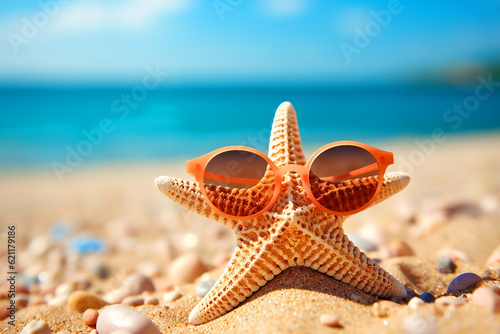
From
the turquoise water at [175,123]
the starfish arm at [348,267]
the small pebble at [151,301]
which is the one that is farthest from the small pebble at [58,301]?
the turquoise water at [175,123]

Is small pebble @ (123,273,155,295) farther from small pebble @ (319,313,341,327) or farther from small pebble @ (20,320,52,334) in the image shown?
small pebble @ (319,313,341,327)

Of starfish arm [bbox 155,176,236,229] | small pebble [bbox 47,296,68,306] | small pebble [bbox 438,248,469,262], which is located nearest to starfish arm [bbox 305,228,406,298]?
starfish arm [bbox 155,176,236,229]

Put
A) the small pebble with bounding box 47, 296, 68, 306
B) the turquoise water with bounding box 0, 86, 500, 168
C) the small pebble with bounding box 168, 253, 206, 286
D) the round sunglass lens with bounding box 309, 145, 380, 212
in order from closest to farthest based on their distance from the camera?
the round sunglass lens with bounding box 309, 145, 380, 212 < the small pebble with bounding box 47, 296, 68, 306 < the small pebble with bounding box 168, 253, 206, 286 < the turquoise water with bounding box 0, 86, 500, 168

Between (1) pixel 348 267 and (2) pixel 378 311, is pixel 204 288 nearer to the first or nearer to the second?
(1) pixel 348 267

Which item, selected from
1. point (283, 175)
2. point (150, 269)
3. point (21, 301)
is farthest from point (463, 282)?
point (21, 301)

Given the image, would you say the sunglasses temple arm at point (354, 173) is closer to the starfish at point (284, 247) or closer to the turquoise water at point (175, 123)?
the starfish at point (284, 247)

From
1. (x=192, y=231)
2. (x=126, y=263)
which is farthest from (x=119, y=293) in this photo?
(x=192, y=231)
